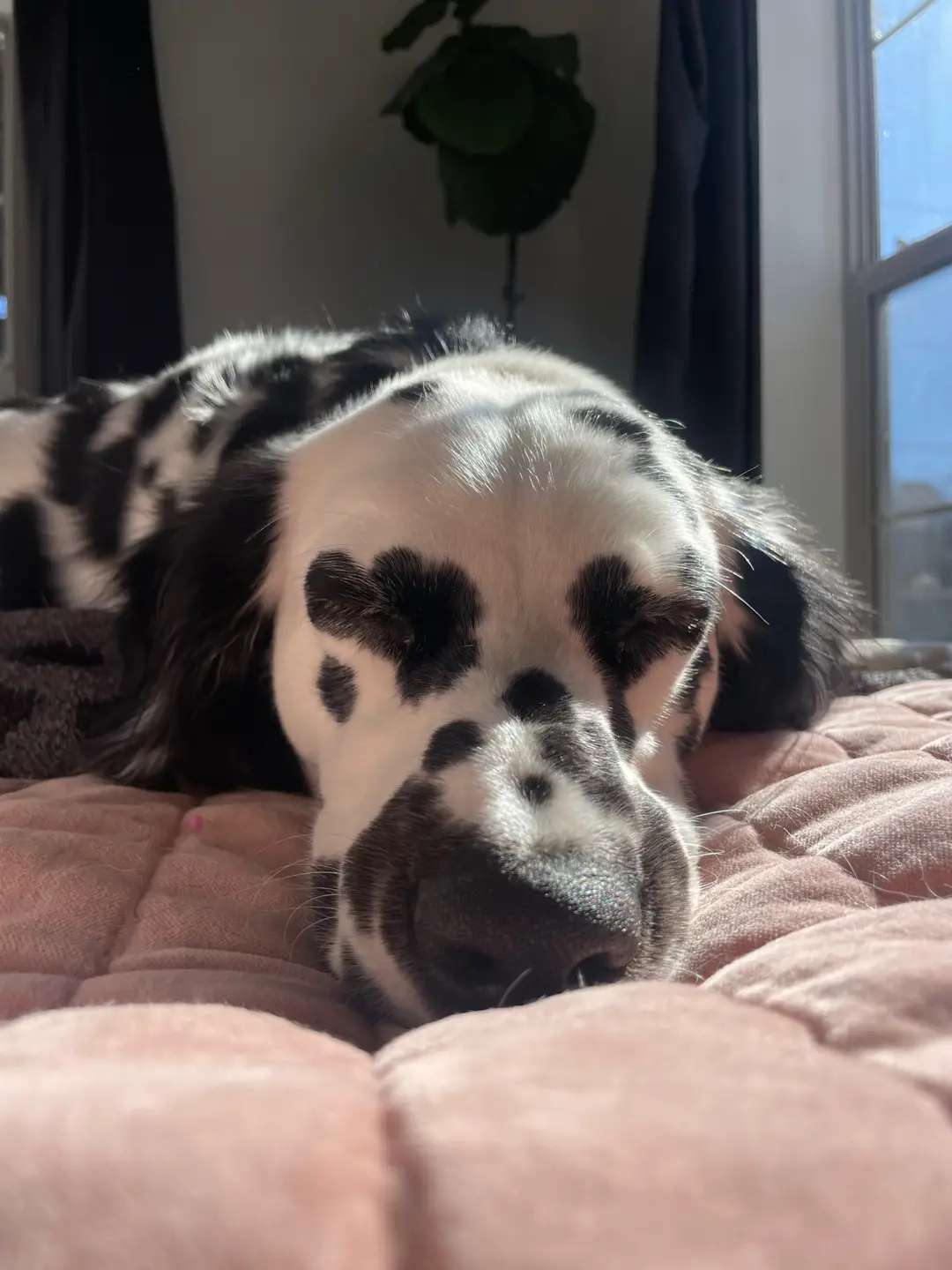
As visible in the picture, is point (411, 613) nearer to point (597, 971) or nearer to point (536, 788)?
point (536, 788)

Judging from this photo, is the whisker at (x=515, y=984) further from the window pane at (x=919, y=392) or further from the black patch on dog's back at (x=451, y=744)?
the window pane at (x=919, y=392)

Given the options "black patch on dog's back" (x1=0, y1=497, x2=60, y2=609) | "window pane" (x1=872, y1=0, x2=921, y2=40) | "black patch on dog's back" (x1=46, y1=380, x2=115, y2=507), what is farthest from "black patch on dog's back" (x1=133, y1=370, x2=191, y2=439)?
"window pane" (x1=872, y1=0, x2=921, y2=40)

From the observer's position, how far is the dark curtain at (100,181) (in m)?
4.44

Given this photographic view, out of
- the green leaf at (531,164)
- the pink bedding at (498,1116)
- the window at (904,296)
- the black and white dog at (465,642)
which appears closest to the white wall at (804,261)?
the window at (904,296)

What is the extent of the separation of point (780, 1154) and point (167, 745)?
1.38m

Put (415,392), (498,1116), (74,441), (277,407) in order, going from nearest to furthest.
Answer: (498,1116), (415,392), (277,407), (74,441)

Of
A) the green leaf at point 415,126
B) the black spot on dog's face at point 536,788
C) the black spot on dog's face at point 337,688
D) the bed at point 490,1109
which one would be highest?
the green leaf at point 415,126

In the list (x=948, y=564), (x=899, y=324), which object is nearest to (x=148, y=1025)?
(x=948, y=564)

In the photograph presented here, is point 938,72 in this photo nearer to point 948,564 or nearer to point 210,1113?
point 948,564

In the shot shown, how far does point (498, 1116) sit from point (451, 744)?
61cm

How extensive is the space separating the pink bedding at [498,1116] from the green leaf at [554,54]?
13.4 ft

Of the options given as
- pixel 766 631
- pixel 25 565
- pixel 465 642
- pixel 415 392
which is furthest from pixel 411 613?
pixel 25 565

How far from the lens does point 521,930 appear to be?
0.77 meters

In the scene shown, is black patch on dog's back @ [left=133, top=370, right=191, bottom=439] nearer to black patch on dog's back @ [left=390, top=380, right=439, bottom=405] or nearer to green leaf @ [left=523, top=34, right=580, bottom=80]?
black patch on dog's back @ [left=390, top=380, right=439, bottom=405]
